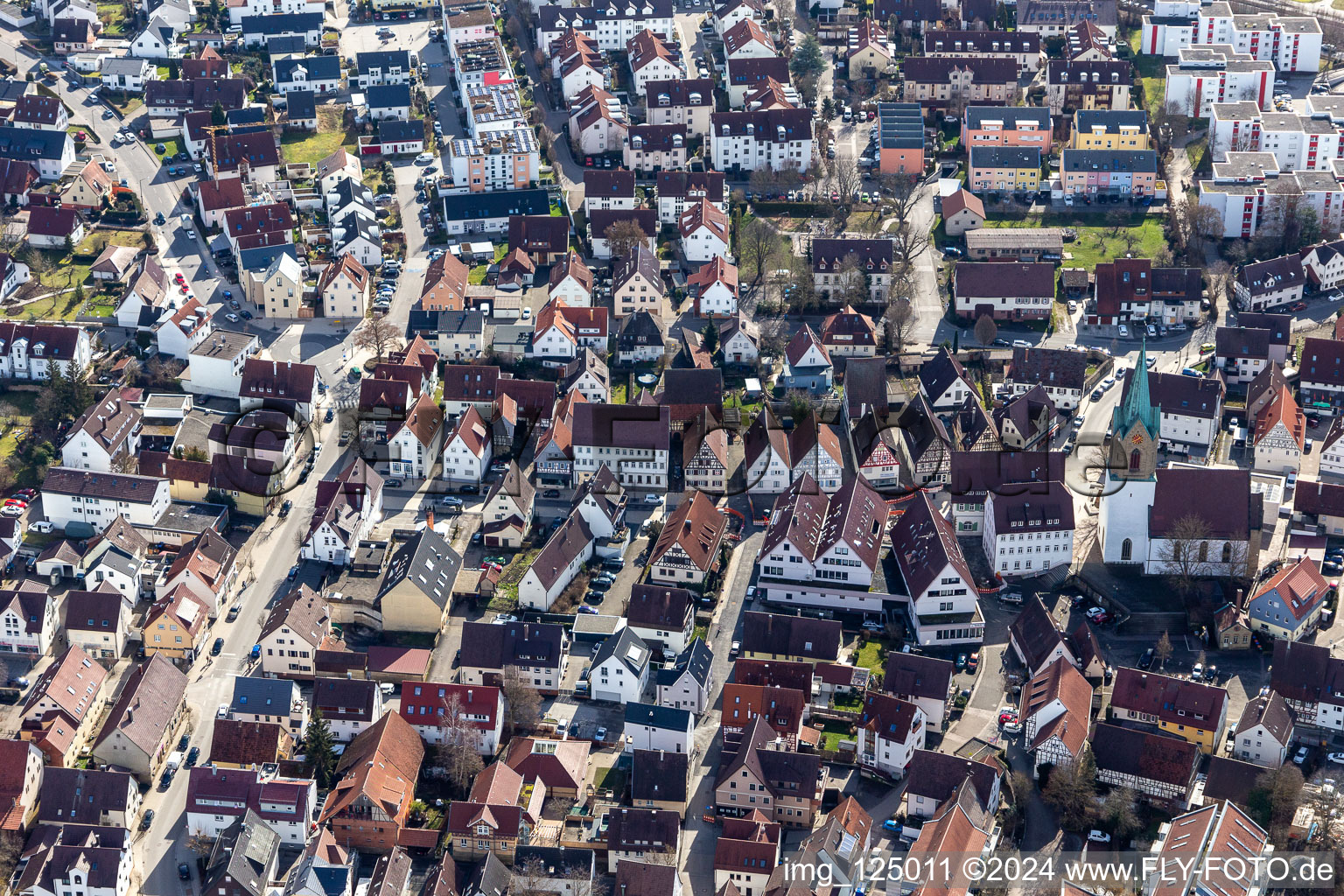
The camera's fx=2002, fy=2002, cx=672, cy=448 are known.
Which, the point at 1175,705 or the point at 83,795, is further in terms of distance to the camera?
the point at 1175,705

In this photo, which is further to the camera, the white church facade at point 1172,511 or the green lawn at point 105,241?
the green lawn at point 105,241

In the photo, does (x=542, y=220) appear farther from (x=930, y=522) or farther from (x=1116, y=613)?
(x=1116, y=613)

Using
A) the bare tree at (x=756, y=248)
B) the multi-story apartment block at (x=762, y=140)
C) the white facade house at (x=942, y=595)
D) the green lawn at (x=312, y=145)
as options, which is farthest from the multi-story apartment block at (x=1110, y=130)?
the white facade house at (x=942, y=595)

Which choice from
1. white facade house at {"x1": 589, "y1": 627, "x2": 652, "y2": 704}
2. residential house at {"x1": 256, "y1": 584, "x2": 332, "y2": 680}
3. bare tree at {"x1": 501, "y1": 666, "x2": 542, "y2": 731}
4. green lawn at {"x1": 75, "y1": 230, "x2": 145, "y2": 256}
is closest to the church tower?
white facade house at {"x1": 589, "y1": 627, "x2": 652, "y2": 704}

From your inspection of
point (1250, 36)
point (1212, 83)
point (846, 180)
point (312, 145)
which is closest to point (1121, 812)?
point (846, 180)

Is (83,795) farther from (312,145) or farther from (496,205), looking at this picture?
(312,145)

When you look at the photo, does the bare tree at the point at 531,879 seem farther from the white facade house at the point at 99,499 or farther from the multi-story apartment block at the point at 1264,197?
the multi-story apartment block at the point at 1264,197

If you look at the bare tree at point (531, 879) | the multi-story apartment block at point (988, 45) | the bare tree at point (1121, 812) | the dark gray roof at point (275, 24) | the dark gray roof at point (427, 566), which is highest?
the dark gray roof at point (275, 24)
